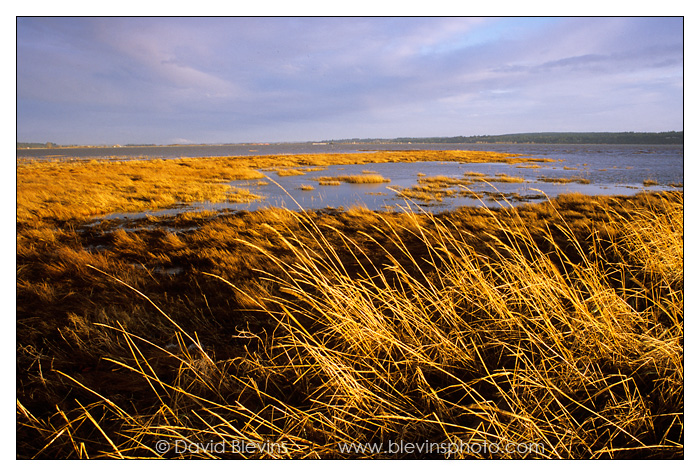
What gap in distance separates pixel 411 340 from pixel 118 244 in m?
8.17

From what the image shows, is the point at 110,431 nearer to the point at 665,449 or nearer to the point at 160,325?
the point at 160,325

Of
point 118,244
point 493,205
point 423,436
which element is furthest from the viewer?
point 493,205

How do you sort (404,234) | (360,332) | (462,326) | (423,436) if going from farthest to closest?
(404,234)
(462,326)
(360,332)
(423,436)

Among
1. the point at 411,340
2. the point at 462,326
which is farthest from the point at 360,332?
the point at 462,326

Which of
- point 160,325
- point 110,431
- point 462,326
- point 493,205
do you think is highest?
point 493,205

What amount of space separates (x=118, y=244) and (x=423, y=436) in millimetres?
8566

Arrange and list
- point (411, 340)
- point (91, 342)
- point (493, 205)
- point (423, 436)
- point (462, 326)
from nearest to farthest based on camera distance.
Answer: point (423, 436) < point (411, 340) < point (462, 326) < point (91, 342) < point (493, 205)

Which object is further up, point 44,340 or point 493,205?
point 493,205

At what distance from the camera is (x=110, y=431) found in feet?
6.82

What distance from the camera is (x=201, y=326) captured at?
3.52 m

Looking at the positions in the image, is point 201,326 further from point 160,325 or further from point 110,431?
point 110,431

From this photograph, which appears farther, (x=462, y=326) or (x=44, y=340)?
(x=44, y=340)

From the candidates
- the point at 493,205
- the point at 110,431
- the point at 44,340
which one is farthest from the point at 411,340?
the point at 493,205

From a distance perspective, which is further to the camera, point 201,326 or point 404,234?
point 404,234
